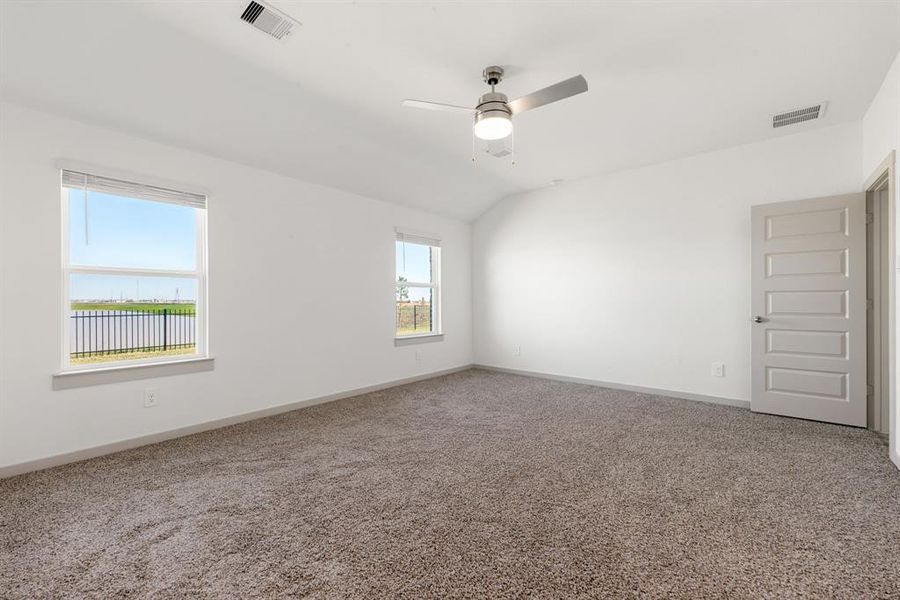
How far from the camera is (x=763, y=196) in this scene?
4.05m

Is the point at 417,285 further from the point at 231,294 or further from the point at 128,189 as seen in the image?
the point at 128,189

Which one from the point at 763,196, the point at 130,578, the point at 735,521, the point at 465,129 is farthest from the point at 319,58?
the point at 763,196

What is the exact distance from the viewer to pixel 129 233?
322 cm

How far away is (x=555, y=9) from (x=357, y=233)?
320 cm

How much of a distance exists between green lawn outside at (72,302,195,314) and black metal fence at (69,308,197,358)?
0.02 meters

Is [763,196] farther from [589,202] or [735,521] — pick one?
[735,521]

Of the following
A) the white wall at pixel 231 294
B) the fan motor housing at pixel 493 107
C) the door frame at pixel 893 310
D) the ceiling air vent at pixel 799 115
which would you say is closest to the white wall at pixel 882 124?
the door frame at pixel 893 310

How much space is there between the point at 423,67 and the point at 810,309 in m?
3.98

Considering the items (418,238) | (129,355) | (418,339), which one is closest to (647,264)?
(418,238)

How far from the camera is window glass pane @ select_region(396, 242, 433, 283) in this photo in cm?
543

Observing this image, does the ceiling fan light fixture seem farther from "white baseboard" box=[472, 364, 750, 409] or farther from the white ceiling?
"white baseboard" box=[472, 364, 750, 409]

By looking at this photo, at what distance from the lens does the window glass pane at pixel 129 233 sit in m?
2.97

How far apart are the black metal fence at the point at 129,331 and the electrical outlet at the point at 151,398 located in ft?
1.23

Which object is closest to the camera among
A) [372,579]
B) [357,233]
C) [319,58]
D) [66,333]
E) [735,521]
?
[372,579]
